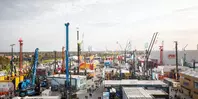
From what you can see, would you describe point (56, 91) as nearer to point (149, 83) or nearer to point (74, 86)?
point (74, 86)

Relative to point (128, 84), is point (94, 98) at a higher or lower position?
lower

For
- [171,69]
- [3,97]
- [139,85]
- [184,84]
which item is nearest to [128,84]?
[139,85]

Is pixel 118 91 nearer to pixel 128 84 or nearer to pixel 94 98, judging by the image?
pixel 128 84

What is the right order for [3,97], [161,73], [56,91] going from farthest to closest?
[161,73], [56,91], [3,97]

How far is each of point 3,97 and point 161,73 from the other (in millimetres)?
28182

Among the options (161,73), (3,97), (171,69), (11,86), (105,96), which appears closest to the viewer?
(105,96)

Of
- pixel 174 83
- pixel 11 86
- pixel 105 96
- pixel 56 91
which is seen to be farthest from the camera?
pixel 174 83

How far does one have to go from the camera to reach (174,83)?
32.7 meters

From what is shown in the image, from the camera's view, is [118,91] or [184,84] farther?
[184,84]

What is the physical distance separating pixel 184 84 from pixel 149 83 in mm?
5450

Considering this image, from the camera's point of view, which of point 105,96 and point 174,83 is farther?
point 174,83

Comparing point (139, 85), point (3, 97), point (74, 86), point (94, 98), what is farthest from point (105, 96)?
point (3, 97)

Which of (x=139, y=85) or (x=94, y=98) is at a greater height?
(x=139, y=85)

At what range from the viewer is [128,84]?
26844 millimetres
